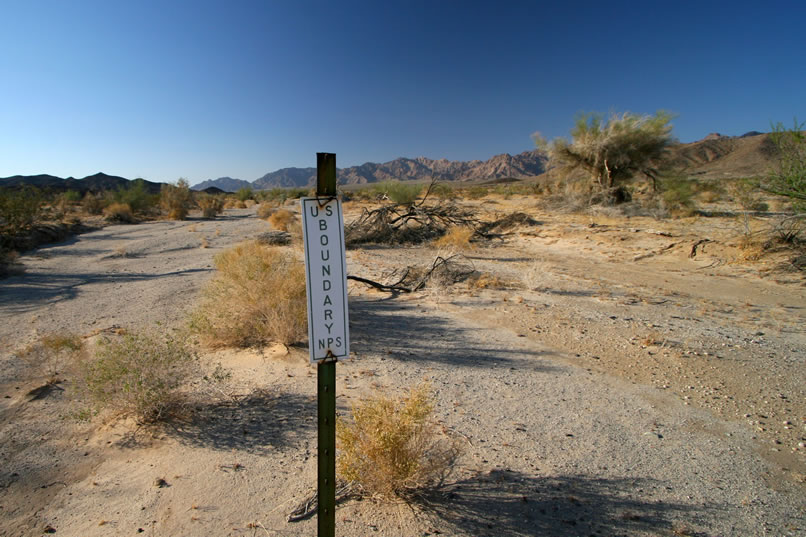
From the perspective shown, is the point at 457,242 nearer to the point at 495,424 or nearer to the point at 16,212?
the point at 495,424

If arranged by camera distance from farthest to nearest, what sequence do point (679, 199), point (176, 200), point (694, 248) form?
1. point (176, 200)
2. point (679, 199)
3. point (694, 248)

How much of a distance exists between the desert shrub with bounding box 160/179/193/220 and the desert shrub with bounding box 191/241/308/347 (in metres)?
25.2

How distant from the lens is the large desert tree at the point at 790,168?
9.09 meters

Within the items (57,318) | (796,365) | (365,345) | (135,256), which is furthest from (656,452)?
(135,256)

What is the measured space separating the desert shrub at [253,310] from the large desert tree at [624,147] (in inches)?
725

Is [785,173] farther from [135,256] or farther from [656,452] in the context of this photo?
[135,256]

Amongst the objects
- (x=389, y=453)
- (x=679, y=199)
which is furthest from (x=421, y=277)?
(x=679, y=199)

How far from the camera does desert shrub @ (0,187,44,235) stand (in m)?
15.2

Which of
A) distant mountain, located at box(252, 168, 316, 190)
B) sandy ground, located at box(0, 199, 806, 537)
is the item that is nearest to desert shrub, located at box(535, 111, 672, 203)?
sandy ground, located at box(0, 199, 806, 537)

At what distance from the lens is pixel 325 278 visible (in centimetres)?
175

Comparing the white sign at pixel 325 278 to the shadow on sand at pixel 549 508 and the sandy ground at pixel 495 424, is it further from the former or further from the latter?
the shadow on sand at pixel 549 508

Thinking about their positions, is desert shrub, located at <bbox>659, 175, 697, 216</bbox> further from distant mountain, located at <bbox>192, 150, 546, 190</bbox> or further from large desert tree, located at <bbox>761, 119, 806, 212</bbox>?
distant mountain, located at <bbox>192, 150, 546, 190</bbox>

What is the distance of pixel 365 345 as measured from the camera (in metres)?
5.60

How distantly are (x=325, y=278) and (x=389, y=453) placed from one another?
4.78 feet
